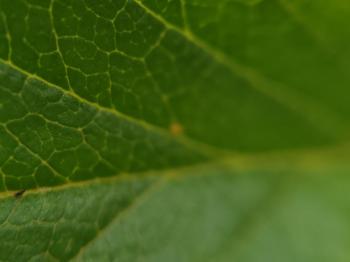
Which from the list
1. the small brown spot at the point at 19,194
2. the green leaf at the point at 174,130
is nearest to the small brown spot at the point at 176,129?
the green leaf at the point at 174,130

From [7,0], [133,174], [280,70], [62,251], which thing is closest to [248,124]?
[280,70]

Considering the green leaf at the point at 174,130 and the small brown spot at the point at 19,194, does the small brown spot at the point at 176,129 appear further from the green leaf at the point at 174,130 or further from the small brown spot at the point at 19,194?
the small brown spot at the point at 19,194

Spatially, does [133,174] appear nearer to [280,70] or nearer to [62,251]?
[62,251]

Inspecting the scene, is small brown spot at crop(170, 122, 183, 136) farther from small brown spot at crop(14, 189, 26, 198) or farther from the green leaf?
small brown spot at crop(14, 189, 26, 198)

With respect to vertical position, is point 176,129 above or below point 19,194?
above

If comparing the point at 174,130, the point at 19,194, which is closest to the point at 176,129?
the point at 174,130

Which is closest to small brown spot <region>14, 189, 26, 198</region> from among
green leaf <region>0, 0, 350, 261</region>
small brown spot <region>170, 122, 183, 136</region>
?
green leaf <region>0, 0, 350, 261</region>

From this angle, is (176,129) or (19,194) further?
(176,129)

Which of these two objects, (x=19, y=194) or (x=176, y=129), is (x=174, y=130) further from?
(x=19, y=194)
